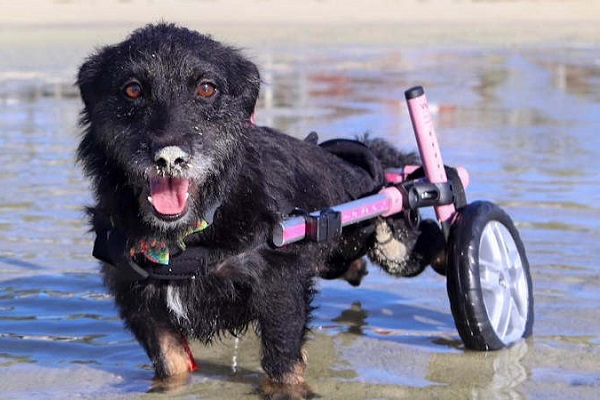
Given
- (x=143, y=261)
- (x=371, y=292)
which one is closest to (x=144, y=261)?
(x=143, y=261)

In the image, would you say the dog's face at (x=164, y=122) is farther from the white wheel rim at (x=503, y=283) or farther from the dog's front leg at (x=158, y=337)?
the white wheel rim at (x=503, y=283)

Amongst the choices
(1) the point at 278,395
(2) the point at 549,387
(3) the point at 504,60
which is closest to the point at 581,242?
(2) the point at 549,387

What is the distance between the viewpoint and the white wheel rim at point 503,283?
5.68m

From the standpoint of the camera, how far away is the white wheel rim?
568cm

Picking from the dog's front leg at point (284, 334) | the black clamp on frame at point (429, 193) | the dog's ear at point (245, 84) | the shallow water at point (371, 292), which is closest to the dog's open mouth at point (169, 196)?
the dog's ear at point (245, 84)

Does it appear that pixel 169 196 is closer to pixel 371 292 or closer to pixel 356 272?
pixel 356 272

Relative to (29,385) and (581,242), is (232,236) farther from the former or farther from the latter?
(581,242)

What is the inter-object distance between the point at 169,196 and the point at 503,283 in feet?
7.01

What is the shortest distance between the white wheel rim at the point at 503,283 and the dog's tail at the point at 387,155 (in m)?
0.77

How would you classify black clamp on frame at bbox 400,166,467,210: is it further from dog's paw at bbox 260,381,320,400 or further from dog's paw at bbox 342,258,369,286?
dog's paw at bbox 260,381,320,400

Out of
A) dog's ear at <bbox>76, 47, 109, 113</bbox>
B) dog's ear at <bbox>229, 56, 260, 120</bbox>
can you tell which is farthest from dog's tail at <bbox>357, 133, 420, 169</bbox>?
dog's ear at <bbox>76, 47, 109, 113</bbox>

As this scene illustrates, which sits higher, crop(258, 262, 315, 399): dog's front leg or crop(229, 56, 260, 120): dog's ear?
crop(229, 56, 260, 120): dog's ear

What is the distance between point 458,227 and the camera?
5629mm

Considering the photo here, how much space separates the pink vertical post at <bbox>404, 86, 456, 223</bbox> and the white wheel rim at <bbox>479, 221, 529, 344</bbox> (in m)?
0.24
